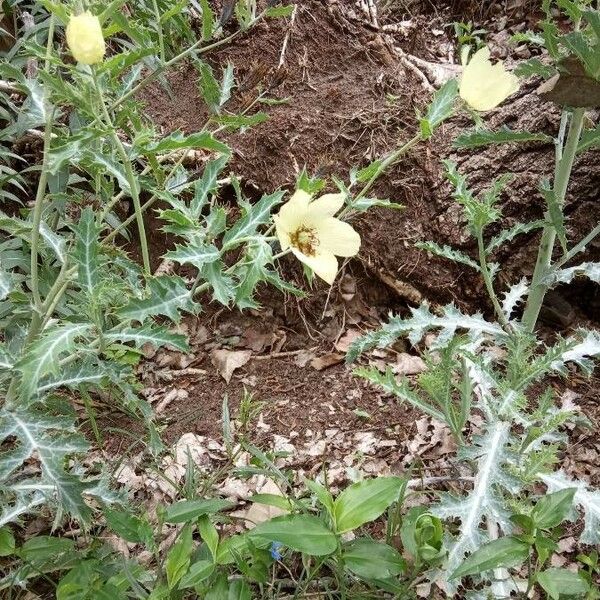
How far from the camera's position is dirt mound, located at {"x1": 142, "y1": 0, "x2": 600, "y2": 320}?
2.45 meters

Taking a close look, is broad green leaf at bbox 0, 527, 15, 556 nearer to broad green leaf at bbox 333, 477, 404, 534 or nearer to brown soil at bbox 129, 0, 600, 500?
brown soil at bbox 129, 0, 600, 500

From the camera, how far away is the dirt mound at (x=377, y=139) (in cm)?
245

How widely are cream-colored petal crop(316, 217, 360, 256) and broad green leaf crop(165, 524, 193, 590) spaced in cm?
74

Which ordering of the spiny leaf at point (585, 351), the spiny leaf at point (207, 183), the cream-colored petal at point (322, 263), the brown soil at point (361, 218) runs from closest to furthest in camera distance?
the cream-colored petal at point (322, 263), the spiny leaf at point (207, 183), the spiny leaf at point (585, 351), the brown soil at point (361, 218)

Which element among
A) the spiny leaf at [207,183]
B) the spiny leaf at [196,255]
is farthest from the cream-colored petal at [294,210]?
Result: the spiny leaf at [207,183]

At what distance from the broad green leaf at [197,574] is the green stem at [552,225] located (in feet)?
3.65

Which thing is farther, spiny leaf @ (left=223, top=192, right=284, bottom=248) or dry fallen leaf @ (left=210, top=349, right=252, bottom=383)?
dry fallen leaf @ (left=210, top=349, right=252, bottom=383)

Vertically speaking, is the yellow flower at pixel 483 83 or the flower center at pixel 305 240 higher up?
the yellow flower at pixel 483 83

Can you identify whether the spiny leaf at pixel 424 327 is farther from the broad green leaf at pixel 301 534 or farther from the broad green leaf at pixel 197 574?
the broad green leaf at pixel 197 574

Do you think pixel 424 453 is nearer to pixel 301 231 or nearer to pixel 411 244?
pixel 411 244

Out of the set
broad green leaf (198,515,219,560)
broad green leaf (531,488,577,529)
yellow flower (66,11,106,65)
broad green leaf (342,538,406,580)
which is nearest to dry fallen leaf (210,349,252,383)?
broad green leaf (198,515,219,560)

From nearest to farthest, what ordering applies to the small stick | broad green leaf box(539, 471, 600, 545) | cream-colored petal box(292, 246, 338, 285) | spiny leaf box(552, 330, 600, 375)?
cream-colored petal box(292, 246, 338, 285)
broad green leaf box(539, 471, 600, 545)
spiny leaf box(552, 330, 600, 375)
the small stick

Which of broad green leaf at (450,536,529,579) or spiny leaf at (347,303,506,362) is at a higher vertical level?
spiny leaf at (347,303,506,362)

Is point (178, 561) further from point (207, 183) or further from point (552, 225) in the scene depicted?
point (552, 225)
